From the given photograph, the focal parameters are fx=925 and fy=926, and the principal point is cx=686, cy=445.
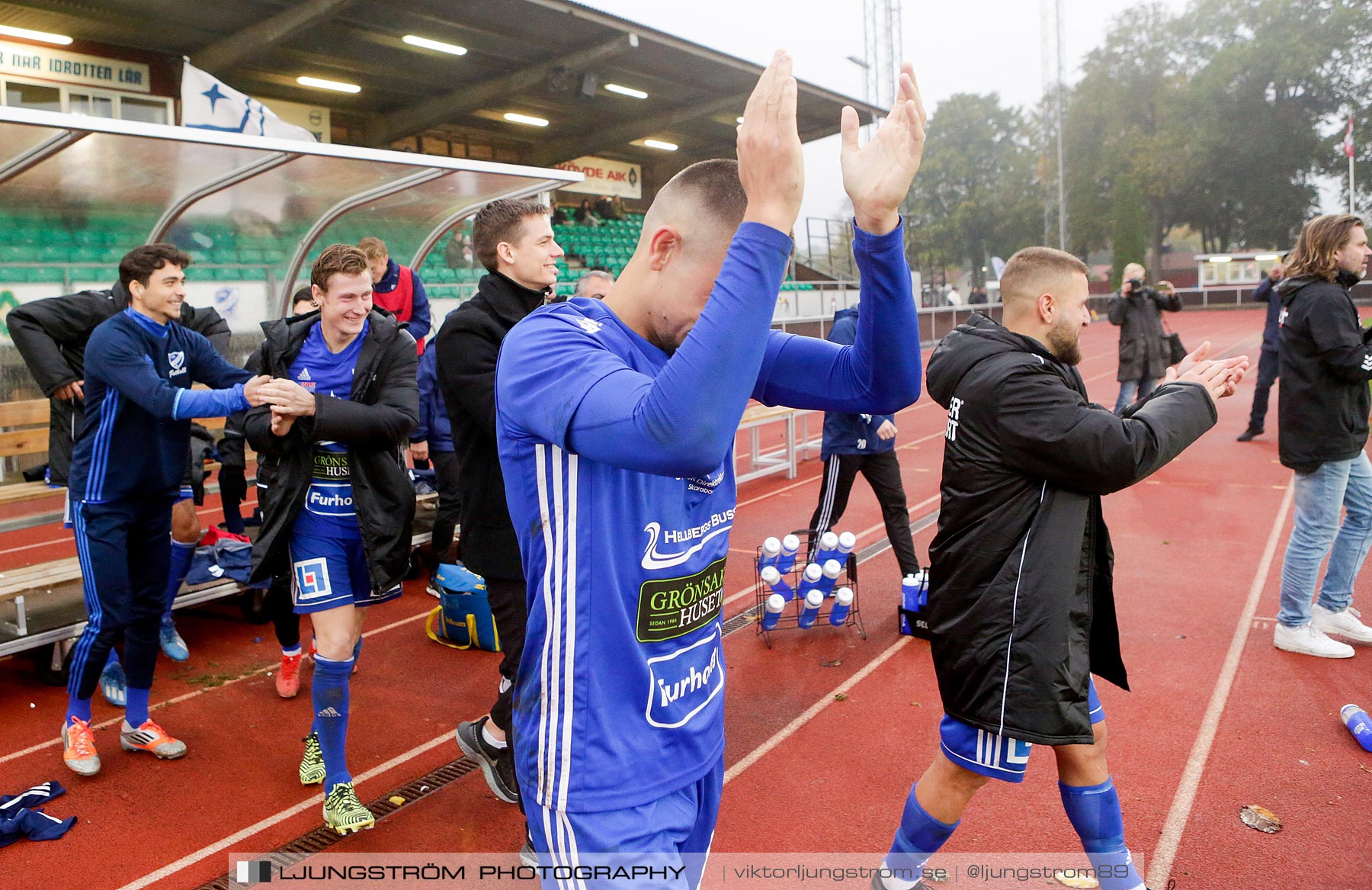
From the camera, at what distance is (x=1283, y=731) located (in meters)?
4.28

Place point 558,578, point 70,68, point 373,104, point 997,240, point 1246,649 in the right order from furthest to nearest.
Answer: point 997,240 < point 373,104 < point 70,68 < point 1246,649 < point 558,578

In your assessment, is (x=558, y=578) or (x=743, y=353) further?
(x=558, y=578)

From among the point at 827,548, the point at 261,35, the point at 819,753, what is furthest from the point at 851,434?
the point at 261,35

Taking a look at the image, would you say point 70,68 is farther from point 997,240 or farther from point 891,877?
point 997,240

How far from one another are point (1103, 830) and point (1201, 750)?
1765mm

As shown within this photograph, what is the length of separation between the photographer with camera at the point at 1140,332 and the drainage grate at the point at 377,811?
9.43 m

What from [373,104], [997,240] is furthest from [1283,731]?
[997,240]

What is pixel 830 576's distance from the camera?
5.68 meters

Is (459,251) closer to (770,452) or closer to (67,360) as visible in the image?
(770,452)

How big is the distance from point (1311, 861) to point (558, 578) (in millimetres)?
3215

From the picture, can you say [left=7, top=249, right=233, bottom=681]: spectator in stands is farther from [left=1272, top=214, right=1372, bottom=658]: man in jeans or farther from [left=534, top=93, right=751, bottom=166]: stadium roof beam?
[left=534, top=93, right=751, bottom=166]: stadium roof beam

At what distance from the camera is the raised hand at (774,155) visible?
1270mm

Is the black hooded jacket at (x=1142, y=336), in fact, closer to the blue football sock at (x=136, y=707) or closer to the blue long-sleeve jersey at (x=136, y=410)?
the blue long-sleeve jersey at (x=136, y=410)

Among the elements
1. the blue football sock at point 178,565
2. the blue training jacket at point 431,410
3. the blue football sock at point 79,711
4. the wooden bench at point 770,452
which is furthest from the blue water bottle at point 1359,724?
the wooden bench at point 770,452
